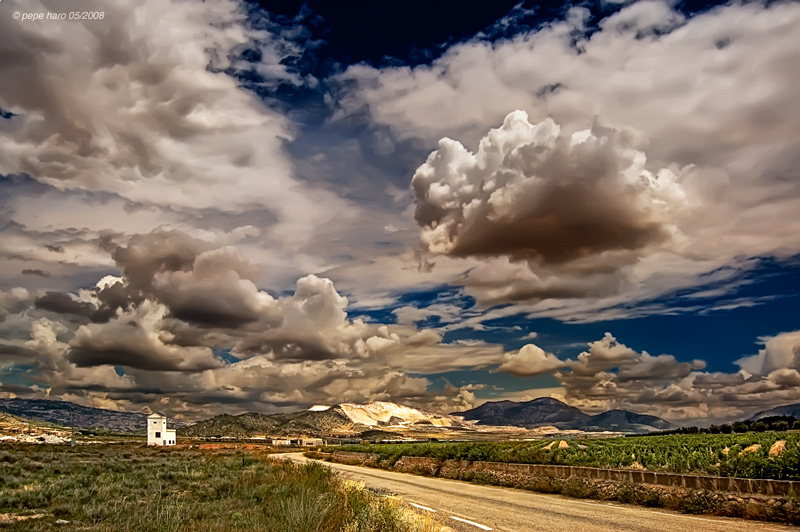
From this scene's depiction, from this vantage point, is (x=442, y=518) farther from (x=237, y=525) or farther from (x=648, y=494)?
(x=648, y=494)

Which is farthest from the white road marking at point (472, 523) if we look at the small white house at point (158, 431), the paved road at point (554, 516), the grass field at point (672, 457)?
the small white house at point (158, 431)

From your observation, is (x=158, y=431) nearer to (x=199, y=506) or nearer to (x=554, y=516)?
(x=199, y=506)

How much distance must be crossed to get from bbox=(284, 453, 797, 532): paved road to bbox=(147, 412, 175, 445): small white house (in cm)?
12467

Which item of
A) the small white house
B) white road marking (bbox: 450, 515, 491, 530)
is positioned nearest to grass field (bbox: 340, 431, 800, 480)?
white road marking (bbox: 450, 515, 491, 530)

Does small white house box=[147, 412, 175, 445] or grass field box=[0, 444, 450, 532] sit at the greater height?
grass field box=[0, 444, 450, 532]

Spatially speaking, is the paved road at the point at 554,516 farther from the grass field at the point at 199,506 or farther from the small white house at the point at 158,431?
the small white house at the point at 158,431

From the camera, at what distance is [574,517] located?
55.0ft

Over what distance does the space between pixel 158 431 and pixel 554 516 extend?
136 m

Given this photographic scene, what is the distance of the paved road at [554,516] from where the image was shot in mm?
14477

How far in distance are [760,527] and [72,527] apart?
17.1 meters

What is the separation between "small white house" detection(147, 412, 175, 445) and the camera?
438 ft

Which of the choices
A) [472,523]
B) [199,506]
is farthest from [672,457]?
[199,506]

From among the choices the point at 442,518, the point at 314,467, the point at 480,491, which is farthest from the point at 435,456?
the point at 442,518

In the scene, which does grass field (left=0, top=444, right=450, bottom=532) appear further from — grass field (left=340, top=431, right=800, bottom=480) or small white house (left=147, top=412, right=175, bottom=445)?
small white house (left=147, top=412, right=175, bottom=445)
